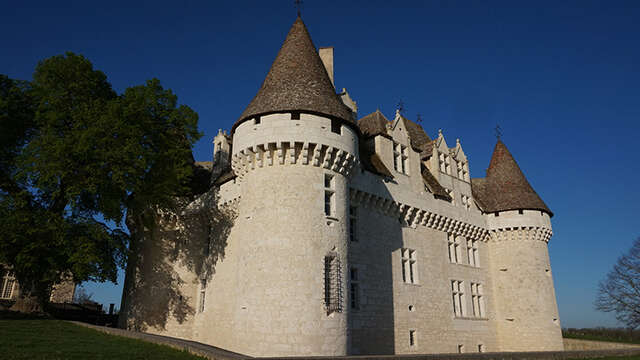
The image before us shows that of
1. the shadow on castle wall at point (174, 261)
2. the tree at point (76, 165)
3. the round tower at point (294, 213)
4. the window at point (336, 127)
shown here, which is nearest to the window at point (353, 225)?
the round tower at point (294, 213)

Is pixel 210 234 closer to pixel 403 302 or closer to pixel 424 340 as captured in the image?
pixel 403 302

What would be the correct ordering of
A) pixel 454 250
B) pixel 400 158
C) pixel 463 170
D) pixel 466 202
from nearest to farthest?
pixel 400 158 < pixel 454 250 < pixel 466 202 < pixel 463 170

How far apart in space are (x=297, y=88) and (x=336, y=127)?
2.20 m

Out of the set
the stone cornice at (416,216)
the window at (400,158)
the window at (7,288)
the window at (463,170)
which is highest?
the window at (463,170)

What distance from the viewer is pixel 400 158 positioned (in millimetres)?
22906

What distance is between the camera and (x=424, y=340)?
67.9ft

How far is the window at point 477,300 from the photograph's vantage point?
25031mm

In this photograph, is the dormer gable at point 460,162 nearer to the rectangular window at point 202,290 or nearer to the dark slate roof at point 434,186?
the dark slate roof at point 434,186

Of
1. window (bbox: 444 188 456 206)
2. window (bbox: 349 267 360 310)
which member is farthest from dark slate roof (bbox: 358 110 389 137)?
window (bbox: 349 267 360 310)

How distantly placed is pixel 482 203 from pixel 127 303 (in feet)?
72.4

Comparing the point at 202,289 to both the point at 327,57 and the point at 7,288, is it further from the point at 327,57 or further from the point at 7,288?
the point at 7,288

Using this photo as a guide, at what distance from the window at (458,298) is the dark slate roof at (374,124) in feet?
30.8

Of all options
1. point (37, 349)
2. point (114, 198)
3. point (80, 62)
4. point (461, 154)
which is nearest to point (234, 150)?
point (114, 198)

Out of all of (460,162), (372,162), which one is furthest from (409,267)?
(460,162)
